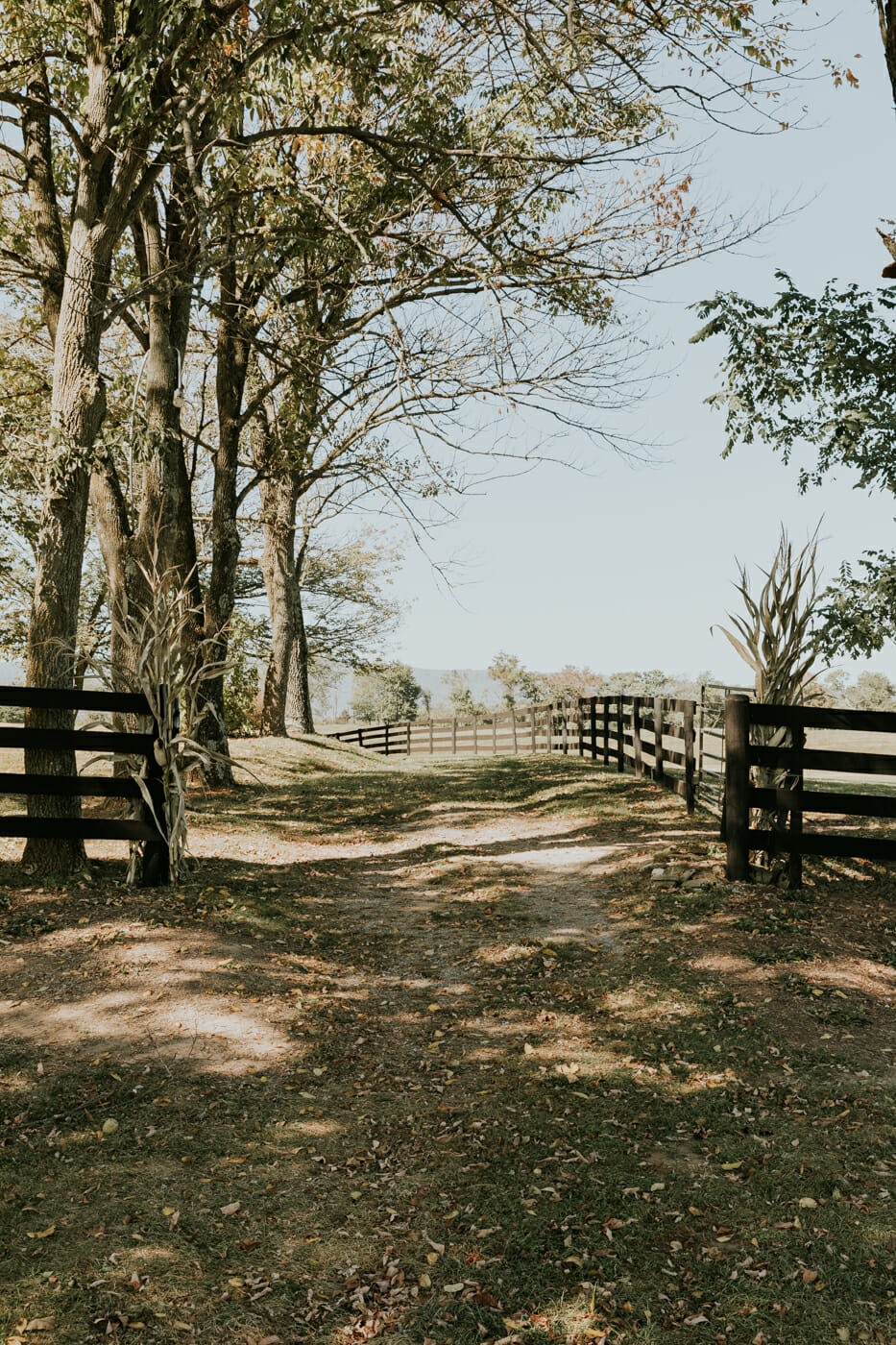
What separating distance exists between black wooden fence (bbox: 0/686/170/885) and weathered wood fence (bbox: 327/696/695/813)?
20.3 ft

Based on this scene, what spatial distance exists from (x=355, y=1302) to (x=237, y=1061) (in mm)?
1865

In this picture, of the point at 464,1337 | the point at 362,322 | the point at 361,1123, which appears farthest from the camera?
the point at 362,322

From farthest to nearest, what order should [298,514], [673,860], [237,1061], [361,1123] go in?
[298,514] < [673,860] < [237,1061] < [361,1123]

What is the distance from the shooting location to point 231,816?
11.8 m

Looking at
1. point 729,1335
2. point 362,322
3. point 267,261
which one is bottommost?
point 729,1335

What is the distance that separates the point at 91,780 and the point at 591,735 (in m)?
12.5

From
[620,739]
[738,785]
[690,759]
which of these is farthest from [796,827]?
[620,739]

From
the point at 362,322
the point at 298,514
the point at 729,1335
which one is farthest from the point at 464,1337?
the point at 298,514

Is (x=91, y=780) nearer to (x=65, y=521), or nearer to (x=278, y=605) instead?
(x=65, y=521)

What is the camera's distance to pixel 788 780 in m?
7.96

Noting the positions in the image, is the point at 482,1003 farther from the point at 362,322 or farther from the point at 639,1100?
the point at 362,322

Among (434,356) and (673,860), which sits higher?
(434,356)

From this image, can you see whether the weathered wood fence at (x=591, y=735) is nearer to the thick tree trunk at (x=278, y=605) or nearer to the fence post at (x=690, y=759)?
the fence post at (x=690, y=759)

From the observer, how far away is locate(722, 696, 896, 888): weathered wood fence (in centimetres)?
755
